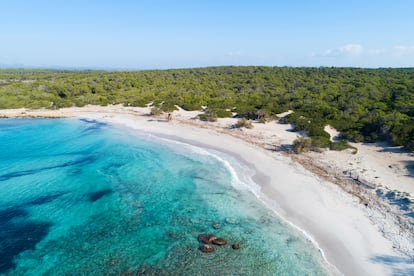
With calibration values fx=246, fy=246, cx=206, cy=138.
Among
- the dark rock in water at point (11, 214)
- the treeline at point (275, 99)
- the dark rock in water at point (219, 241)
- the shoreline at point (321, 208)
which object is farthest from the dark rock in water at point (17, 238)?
the treeline at point (275, 99)

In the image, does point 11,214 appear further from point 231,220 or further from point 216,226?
point 231,220

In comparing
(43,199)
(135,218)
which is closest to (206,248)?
(135,218)

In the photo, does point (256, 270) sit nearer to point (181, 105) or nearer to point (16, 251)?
point (16, 251)

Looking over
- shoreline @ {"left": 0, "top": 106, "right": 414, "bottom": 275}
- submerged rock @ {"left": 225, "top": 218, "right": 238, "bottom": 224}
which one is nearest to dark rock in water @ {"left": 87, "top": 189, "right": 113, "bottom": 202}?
submerged rock @ {"left": 225, "top": 218, "right": 238, "bottom": 224}

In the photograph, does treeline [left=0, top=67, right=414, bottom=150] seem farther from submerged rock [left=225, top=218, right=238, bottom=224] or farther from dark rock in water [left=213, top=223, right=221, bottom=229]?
dark rock in water [left=213, top=223, right=221, bottom=229]

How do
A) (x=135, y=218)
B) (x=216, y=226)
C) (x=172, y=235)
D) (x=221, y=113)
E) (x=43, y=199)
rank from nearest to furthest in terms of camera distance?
1. (x=172, y=235)
2. (x=216, y=226)
3. (x=135, y=218)
4. (x=43, y=199)
5. (x=221, y=113)
